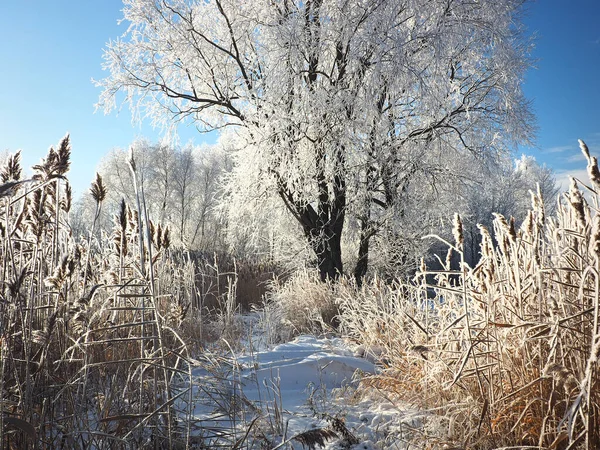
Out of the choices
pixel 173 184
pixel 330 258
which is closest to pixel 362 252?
pixel 330 258

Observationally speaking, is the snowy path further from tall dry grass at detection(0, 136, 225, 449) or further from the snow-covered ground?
tall dry grass at detection(0, 136, 225, 449)

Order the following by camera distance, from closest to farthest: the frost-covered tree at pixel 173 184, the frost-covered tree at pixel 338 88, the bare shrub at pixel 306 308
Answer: the bare shrub at pixel 306 308 < the frost-covered tree at pixel 338 88 < the frost-covered tree at pixel 173 184

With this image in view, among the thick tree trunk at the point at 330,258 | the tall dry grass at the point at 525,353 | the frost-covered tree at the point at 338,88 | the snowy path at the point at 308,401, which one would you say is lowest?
the snowy path at the point at 308,401

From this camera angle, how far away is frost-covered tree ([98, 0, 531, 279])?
290 inches

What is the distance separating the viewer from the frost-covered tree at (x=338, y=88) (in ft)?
24.2

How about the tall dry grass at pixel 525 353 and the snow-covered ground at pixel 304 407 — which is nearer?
the tall dry grass at pixel 525 353

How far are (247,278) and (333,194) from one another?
2772 millimetres

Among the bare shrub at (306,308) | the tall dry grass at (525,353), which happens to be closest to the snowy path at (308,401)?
the tall dry grass at (525,353)

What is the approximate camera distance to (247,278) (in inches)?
380

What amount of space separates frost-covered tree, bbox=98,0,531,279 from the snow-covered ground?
4.86 m

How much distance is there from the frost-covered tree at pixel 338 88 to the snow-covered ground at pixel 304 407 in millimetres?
4859

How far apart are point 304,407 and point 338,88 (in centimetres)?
615

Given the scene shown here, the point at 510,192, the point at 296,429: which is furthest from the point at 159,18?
the point at 510,192

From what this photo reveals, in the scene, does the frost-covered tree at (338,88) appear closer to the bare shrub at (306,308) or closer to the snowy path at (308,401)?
the bare shrub at (306,308)
